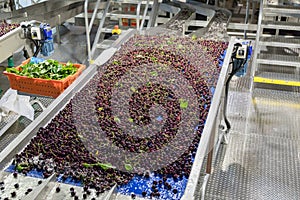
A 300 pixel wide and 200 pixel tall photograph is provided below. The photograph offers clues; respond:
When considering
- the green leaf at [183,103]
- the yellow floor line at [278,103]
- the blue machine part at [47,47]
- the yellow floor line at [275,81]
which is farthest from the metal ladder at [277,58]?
the blue machine part at [47,47]

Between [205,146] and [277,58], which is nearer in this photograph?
[205,146]

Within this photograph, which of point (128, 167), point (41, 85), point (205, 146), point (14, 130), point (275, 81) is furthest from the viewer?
point (275, 81)

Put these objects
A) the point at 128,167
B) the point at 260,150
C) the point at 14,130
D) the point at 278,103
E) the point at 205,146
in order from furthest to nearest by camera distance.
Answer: the point at 278,103
the point at 14,130
the point at 260,150
the point at 205,146
the point at 128,167

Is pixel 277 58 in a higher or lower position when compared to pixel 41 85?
lower

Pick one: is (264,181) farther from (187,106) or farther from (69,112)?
(69,112)

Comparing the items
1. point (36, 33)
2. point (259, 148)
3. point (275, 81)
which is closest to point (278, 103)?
point (275, 81)

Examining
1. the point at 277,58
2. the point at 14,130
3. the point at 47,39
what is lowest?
the point at 14,130

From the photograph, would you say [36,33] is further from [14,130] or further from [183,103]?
[183,103]
